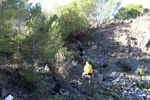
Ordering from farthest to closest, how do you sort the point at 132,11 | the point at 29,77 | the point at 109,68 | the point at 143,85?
the point at 132,11 < the point at 109,68 < the point at 143,85 < the point at 29,77

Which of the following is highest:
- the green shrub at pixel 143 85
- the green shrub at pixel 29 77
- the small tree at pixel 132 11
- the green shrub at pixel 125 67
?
the small tree at pixel 132 11

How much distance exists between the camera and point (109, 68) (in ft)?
42.7

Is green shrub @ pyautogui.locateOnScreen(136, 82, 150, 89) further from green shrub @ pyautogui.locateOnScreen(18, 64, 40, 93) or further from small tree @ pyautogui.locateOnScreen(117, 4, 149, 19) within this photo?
small tree @ pyautogui.locateOnScreen(117, 4, 149, 19)

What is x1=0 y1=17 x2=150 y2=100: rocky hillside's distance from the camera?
6717 millimetres

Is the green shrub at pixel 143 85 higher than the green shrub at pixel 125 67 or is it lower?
lower

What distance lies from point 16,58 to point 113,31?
45.7 feet

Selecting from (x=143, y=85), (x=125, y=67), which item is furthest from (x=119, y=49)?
(x=143, y=85)

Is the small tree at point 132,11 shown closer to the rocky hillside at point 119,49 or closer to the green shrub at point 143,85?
the rocky hillside at point 119,49

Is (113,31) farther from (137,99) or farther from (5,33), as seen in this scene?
(5,33)

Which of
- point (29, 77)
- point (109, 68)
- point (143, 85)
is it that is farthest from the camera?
point (109, 68)

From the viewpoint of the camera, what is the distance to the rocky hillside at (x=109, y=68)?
22.0ft

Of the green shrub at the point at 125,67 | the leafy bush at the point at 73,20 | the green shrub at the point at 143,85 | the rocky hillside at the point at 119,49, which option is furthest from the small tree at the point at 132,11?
the green shrub at the point at 143,85

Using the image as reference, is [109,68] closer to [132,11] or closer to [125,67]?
[125,67]

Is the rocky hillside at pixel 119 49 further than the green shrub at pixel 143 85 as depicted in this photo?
Yes
